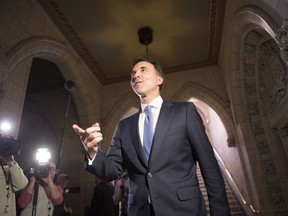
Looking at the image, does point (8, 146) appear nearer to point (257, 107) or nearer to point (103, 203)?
point (103, 203)

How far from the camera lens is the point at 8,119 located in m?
2.90

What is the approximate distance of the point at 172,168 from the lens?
3.39ft

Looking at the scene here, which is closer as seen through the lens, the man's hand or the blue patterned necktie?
the man's hand

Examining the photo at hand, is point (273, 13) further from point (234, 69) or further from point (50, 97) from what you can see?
point (50, 97)

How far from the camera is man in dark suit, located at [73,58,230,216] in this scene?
94 cm

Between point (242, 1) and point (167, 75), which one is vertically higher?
point (167, 75)

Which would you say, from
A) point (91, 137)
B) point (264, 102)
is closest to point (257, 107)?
point (264, 102)

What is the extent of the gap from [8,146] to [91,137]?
149 cm

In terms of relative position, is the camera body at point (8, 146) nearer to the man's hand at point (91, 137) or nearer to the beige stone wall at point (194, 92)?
the beige stone wall at point (194, 92)

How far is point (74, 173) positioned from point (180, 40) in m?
4.01

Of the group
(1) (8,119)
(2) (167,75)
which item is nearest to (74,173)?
→ (1) (8,119)

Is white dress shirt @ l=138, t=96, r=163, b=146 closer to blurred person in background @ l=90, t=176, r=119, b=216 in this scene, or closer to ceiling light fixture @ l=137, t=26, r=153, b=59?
blurred person in background @ l=90, t=176, r=119, b=216

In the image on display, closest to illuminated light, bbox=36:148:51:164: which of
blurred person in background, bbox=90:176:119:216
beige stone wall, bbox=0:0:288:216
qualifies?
beige stone wall, bbox=0:0:288:216

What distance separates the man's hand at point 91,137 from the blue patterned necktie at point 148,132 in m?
0.26
